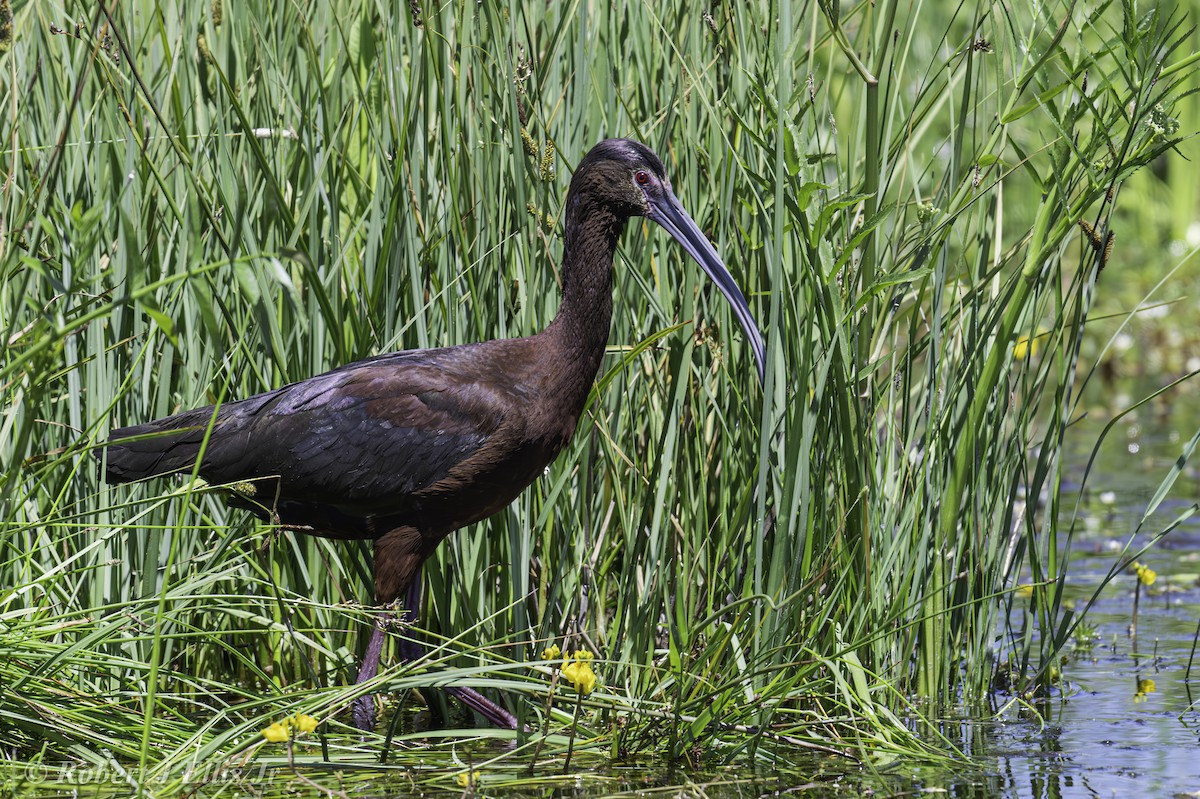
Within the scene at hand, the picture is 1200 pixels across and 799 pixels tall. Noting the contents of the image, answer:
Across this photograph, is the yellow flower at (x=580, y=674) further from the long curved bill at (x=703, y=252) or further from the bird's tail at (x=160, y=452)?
the bird's tail at (x=160, y=452)

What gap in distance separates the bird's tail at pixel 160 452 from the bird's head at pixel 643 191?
1067 millimetres

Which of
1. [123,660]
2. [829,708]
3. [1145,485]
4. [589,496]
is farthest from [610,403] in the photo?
[1145,485]

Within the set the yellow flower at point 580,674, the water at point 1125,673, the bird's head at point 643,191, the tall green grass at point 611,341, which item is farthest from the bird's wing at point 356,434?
the water at point 1125,673

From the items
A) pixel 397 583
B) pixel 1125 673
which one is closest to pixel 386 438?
pixel 397 583

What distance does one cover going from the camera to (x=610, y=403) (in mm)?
3463

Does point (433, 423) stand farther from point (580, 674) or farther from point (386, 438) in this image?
point (580, 674)

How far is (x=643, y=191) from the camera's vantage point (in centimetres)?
317

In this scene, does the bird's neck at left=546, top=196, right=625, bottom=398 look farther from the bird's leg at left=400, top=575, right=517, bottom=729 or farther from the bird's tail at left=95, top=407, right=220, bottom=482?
the bird's tail at left=95, top=407, right=220, bottom=482

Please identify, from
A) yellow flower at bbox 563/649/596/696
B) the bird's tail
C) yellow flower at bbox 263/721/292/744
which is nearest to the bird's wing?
the bird's tail

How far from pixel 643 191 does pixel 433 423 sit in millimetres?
731

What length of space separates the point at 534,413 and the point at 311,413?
0.53 m

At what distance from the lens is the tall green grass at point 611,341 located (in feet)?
9.57

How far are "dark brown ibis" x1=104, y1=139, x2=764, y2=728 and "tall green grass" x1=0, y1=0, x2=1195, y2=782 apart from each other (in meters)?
0.12

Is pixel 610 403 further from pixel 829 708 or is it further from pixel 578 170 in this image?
pixel 829 708
